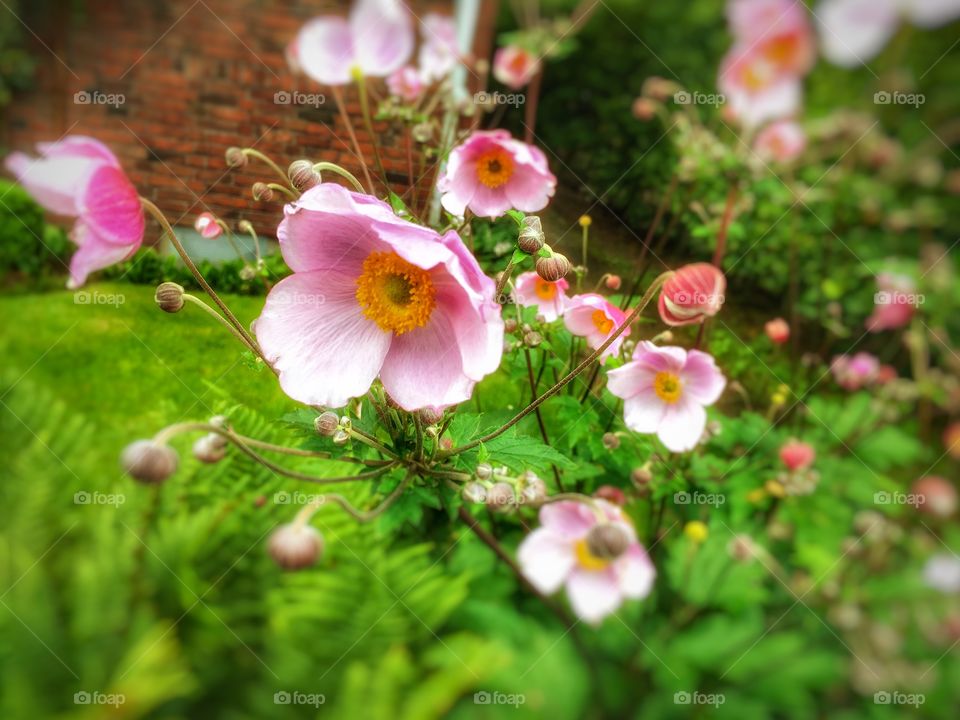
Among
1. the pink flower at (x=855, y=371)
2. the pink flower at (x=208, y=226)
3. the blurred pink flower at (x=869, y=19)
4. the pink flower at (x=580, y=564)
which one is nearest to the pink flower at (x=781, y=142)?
the blurred pink flower at (x=869, y=19)

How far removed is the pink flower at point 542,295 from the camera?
72 cm

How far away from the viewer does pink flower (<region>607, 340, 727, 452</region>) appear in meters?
0.72

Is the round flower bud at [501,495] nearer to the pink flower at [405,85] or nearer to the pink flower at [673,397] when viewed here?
the pink flower at [673,397]

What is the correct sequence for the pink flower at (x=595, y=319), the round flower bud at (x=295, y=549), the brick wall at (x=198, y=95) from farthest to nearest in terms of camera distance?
the brick wall at (x=198, y=95) < the pink flower at (x=595, y=319) < the round flower bud at (x=295, y=549)

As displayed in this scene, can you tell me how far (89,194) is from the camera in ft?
1.64

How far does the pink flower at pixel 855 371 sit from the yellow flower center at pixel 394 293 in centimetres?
95

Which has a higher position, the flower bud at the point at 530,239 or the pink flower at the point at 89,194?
the pink flower at the point at 89,194

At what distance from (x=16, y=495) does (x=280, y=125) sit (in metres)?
0.65

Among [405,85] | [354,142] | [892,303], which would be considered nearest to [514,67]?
[405,85]

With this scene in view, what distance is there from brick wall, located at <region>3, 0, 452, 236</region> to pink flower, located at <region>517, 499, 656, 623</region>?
445mm

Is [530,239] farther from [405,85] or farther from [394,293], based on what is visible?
[405,85]

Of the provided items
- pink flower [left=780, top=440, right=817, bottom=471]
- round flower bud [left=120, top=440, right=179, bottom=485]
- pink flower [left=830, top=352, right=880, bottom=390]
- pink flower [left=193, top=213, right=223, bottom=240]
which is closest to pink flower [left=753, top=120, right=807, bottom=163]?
pink flower [left=830, top=352, right=880, bottom=390]

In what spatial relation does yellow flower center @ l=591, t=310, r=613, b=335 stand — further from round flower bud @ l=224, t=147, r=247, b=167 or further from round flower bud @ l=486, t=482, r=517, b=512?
round flower bud @ l=224, t=147, r=247, b=167

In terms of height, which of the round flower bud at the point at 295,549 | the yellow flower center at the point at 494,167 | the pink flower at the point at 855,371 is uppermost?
the pink flower at the point at 855,371
